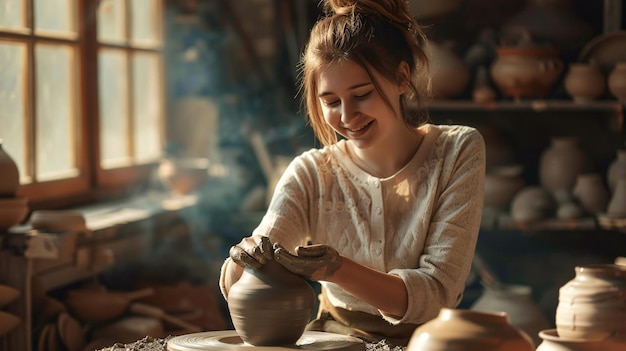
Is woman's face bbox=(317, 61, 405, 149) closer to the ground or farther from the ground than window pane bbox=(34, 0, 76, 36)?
closer to the ground

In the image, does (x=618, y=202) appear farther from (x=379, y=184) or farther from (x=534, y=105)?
(x=379, y=184)

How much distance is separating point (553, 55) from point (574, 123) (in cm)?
49

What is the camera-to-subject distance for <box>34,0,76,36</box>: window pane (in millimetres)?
3904

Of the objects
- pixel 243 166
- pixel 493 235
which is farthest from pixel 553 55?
pixel 243 166

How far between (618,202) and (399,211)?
89.7 inches

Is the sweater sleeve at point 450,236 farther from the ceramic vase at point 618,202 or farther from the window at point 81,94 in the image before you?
the ceramic vase at point 618,202

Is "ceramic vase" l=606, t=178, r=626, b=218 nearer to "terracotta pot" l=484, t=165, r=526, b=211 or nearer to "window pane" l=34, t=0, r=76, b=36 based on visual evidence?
"terracotta pot" l=484, t=165, r=526, b=211

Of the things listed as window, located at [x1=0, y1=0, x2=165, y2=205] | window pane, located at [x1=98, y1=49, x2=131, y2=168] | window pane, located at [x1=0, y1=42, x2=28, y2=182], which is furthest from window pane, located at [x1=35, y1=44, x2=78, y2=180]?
window pane, located at [x1=98, y1=49, x2=131, y2=168]

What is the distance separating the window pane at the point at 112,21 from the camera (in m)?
4.52

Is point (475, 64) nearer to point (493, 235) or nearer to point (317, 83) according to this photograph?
point (493, 235)

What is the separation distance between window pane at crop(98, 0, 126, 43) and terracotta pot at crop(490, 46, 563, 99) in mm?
1833

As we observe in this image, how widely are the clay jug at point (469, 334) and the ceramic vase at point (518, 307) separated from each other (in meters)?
2.84

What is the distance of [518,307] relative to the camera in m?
4.50

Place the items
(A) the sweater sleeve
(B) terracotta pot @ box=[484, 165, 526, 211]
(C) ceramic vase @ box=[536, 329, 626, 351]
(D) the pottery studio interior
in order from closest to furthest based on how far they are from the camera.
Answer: (C) ceramic vase @ box=[536, 329, 626, 351] < (A) the sweater sleeve < (D) the pottery studio interior < (B) terracotta pot @ box=[484, 165, 526, 211]
